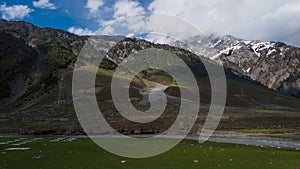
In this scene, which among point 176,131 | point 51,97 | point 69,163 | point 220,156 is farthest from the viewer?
point 51,97

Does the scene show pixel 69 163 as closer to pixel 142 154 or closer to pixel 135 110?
pixel 142 154

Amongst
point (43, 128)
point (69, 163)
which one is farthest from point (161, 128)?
point (69, 163)

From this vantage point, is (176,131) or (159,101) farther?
(159,101)

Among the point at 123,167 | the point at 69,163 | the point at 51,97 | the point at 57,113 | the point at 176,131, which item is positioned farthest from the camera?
the point at 51,97

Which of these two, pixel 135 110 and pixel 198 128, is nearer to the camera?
pixel 198 128

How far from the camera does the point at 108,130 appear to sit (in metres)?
101

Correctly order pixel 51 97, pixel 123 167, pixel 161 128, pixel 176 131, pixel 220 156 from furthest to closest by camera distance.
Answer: pixel 51 97
pixel 161 128
pixel 176 131
pixel 220 156
pixel 123 167

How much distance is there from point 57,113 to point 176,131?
237 feet

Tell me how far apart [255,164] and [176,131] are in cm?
6449

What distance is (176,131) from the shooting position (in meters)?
96.0

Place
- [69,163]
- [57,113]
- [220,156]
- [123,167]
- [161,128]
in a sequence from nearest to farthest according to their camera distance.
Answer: [123,167]
[69,163]
[220,156]
[161,128]
[57,113]

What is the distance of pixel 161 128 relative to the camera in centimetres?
10469

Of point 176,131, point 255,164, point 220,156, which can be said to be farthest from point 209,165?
point 176,131

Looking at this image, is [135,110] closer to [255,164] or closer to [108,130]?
[108,130]
